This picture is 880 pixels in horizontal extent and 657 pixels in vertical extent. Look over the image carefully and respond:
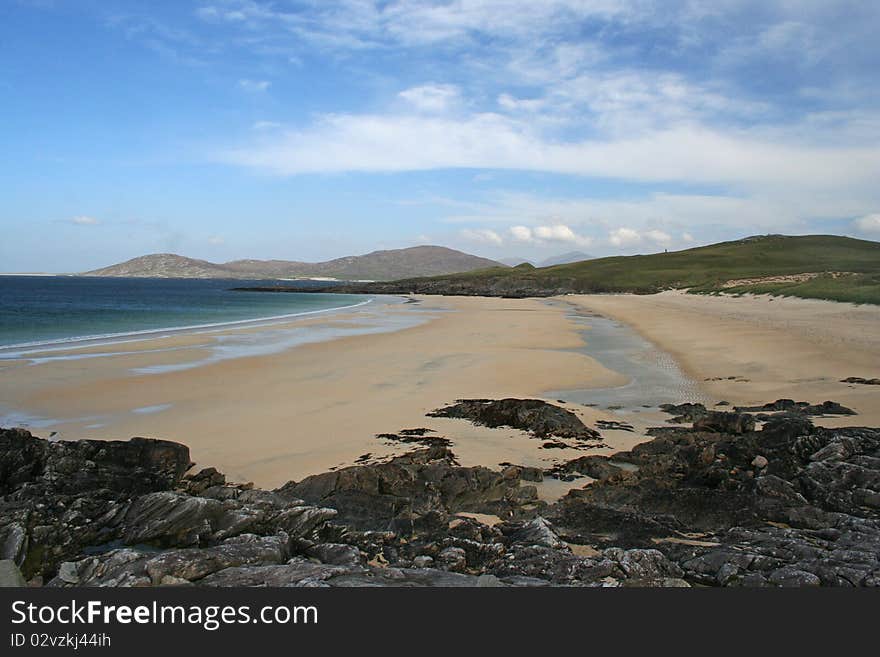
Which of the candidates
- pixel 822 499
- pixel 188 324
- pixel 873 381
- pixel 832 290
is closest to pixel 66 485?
pixel 822 499

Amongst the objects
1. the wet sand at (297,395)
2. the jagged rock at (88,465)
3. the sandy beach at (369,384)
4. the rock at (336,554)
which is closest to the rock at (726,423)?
the sandy beach at (369,384)

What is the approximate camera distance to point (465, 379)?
16922 millimetres

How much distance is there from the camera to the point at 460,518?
281 inches

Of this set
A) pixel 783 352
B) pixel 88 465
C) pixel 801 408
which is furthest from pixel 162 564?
pixel 783 352

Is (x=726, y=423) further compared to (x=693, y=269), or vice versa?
(x=693, y=269)

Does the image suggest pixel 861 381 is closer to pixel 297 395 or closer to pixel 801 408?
pixel 801 408

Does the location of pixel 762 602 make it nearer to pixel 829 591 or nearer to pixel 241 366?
pixel 829 591

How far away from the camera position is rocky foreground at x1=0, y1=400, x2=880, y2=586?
524cm

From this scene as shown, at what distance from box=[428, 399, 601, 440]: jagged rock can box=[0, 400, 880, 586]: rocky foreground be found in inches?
60.4

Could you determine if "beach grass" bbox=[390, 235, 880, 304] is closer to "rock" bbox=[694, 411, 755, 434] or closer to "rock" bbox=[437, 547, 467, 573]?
"rock" bbox=[694, 411, 755, 434]

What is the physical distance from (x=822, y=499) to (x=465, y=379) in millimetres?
10615

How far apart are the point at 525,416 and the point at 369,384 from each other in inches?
241

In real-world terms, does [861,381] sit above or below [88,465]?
above

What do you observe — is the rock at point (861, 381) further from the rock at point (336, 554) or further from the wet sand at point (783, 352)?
the rock at point (336, 554)
